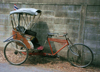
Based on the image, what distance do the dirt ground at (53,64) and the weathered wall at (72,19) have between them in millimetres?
380

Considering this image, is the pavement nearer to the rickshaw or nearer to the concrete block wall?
the rickshaw

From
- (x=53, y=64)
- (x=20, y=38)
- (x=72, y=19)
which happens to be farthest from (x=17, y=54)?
(x=72, y=19)

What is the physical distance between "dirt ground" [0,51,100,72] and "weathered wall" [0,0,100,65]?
38 centimetres

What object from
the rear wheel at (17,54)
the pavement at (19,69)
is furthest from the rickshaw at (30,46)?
the pavement at (19,69)

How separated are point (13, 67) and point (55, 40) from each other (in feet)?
6.21

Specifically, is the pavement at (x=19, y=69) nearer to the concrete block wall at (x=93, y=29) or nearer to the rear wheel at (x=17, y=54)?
the rear wheel at (x=17, y=54)

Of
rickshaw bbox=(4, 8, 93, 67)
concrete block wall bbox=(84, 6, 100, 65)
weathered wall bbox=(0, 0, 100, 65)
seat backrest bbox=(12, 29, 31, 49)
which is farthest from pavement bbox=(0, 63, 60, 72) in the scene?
concrete block wall bbox=(84, 6, 100, 65)

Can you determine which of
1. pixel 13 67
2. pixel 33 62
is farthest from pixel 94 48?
pixel 13 67

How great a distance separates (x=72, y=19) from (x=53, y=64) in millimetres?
2021

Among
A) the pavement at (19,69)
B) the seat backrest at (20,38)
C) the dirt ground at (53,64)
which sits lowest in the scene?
the dirt ground at (53,64)

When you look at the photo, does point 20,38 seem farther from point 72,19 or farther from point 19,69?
point 72,19

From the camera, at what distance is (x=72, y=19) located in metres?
4.49

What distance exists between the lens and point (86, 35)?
14.6ft

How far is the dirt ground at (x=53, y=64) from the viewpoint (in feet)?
13.0
